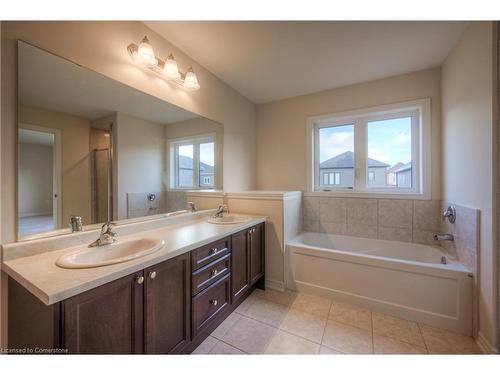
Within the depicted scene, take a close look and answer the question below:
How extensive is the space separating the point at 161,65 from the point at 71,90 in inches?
27.2

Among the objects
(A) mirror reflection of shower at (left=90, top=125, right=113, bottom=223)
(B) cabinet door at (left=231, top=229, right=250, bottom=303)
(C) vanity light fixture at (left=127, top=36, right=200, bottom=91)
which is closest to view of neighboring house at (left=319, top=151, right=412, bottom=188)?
(B) cabinet door at (left=231, top=229, right=250, bottom=303)

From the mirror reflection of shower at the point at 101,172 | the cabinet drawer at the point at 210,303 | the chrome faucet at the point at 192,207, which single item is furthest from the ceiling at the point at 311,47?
the cabinet drawer at the point at 210,303

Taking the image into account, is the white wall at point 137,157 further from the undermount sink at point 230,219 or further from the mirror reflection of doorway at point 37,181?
the undermount sink at point 230,219

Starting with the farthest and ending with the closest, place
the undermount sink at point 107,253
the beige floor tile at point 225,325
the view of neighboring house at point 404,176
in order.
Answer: the view of neighboring house at point 404,176 < the beige floor tile at point 225,325 < the undermount sink at point 107,253

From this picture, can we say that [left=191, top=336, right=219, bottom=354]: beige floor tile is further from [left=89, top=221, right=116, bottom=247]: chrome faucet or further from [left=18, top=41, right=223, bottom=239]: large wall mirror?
[left=18, top=41, right=223, bottom=239]: large wall mirror

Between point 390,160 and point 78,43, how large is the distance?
3.02m

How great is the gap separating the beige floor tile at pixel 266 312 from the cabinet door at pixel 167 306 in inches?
26.7

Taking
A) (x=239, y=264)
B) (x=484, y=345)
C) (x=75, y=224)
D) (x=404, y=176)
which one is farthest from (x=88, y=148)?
(x=404, y=176)

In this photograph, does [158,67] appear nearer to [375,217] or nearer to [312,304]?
[312,304]

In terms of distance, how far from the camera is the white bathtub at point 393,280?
157 cm

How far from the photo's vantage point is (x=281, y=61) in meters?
1.98

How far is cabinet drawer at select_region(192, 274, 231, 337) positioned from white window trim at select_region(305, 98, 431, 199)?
168 cm

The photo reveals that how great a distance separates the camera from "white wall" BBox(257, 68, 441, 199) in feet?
7.00

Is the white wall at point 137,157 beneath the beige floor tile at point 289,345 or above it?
above
